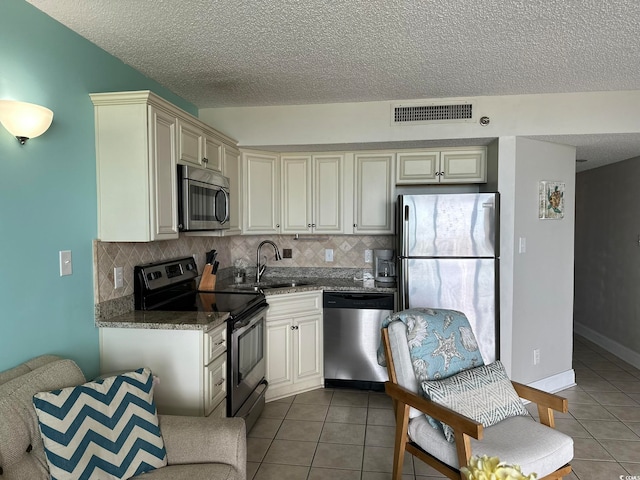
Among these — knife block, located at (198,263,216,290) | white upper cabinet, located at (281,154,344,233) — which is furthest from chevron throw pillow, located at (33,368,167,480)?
white upper cabinet, located at (281,154,344,233)

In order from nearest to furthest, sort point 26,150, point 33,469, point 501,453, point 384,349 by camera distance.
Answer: point 33,469 < point 501,453 < point 26,150 < point 384,349

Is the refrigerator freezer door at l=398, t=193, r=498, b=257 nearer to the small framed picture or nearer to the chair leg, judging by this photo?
the small framed picture

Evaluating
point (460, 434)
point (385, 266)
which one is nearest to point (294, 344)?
point (385, 266)

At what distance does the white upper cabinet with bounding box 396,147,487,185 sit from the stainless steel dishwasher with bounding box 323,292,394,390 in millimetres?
1072

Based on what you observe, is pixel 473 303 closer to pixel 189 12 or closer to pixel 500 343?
pixel 500 343

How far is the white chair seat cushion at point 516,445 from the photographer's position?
1.72 meters

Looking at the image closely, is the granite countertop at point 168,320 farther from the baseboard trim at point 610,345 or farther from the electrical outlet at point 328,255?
the baseboard trim at point 610,345

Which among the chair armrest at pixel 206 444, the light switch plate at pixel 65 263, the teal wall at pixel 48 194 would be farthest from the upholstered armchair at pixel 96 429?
the light switch plate at pixel 65 263

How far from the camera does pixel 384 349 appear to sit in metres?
2.19

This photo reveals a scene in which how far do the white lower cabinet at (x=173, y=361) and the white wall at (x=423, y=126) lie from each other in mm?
1839

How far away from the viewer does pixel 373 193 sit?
374cm

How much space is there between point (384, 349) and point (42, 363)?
158 centimetres

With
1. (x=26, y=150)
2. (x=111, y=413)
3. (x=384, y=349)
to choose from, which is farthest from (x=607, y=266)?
(x=26, y=150)

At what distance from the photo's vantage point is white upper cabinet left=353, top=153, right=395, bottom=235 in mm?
3713
